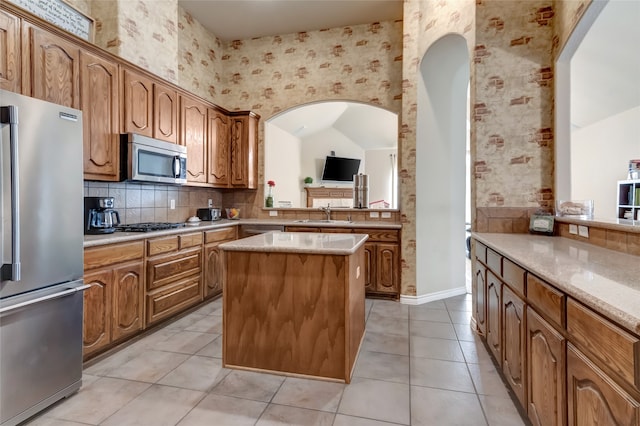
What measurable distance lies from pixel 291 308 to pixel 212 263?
188cm

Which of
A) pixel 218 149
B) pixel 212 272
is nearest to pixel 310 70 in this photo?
pixel 218 149

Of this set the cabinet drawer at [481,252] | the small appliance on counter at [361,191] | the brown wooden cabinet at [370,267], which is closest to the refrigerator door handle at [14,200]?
the cabinet drawer at [481,252]

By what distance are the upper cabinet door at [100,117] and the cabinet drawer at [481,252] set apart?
3097 mm

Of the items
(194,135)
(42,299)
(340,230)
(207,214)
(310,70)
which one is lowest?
(42,299)

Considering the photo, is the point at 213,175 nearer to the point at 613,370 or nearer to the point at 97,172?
the point at 97,172

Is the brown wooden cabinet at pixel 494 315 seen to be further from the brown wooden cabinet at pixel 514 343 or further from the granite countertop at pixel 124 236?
the granite countertop at pixel 124 236

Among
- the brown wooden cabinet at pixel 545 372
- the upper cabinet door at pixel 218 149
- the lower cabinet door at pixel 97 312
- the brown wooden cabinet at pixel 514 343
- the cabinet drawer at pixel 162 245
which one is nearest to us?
the brown wooden cabinet at pixel 545 372

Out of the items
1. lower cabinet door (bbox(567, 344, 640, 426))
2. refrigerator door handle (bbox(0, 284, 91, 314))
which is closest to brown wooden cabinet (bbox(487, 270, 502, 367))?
lower cabinet door (bbox(567, 344, 640, 426))

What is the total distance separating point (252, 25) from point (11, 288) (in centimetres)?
421

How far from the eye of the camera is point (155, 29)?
3.47 m

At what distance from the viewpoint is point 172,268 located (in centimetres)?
311

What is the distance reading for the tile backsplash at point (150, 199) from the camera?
10.2 ft

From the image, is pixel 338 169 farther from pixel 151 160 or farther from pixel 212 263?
pixel 151 160

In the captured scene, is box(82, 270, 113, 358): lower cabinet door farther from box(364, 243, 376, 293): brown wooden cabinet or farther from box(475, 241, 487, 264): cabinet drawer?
box(475, 241, 487, 264): cabinet drawer
